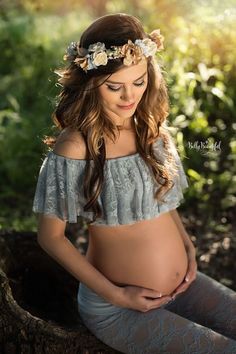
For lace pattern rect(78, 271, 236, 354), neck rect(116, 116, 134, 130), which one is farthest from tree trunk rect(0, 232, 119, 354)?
neck rect(116, 116, 134, 130)

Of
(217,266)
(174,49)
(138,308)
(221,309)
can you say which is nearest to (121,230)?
(138,308)

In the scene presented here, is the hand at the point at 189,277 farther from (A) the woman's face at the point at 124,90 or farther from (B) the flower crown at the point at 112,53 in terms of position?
(B) the flower crown at the point at 112,53

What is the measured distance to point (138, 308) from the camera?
262 centimetres

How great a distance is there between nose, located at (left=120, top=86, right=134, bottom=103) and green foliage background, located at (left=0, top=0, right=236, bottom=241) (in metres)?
1.46

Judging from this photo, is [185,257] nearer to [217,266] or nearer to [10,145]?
[217,266]

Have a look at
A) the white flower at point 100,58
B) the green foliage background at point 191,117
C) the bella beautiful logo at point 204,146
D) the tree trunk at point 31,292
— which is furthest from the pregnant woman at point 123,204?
the bella beautiful logo at point 204,146

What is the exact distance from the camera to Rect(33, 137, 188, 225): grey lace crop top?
103 inches

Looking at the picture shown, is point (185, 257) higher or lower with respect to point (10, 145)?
Answer: higher

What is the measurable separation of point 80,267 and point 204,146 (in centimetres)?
213

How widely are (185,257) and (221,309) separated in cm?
27

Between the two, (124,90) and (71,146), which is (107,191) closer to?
Result: (71,146)

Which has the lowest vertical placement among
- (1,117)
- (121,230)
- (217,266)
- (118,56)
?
(217,266)

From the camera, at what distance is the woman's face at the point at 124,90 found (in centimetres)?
253

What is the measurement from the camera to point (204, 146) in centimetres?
455
